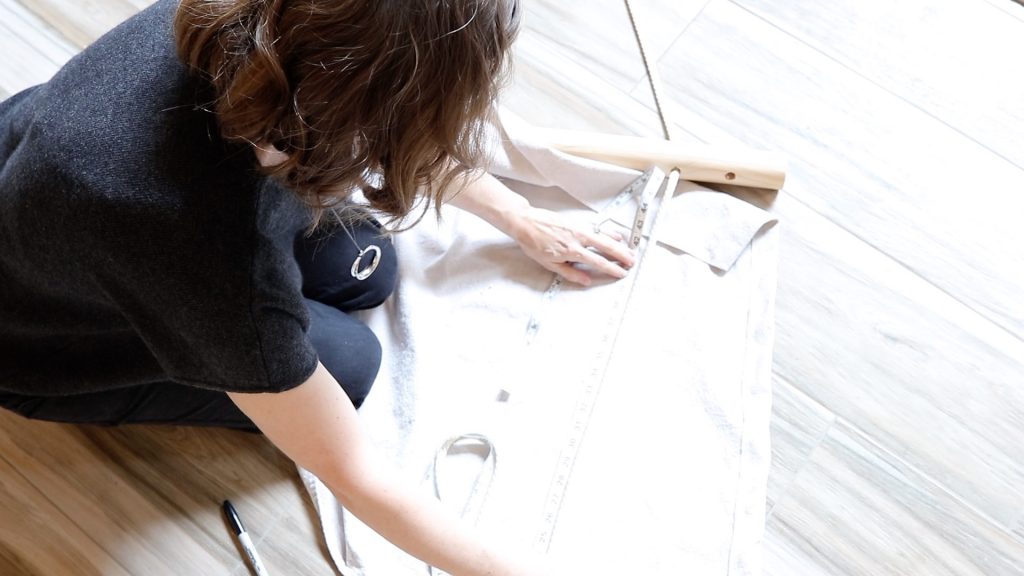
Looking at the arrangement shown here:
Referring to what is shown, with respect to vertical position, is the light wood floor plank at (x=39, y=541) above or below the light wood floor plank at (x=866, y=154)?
below

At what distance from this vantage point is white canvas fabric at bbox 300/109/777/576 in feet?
3.62

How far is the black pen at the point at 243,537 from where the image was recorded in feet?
3.64

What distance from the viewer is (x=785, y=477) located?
1.17 m

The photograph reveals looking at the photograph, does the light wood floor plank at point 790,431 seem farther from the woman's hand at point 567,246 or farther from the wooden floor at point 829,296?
the woman's hand at point 567,246

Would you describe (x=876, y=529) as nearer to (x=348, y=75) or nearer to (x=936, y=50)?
(x=936, y=50)

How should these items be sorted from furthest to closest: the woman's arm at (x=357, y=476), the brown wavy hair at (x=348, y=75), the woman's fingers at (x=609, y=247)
Answer: the woman's fingers at (x=609, y=247) → the woman's arm at (x=357, y=476) → the brown wavy hair at (x=348, y=75)

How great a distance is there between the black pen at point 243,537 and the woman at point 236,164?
1.13 ft

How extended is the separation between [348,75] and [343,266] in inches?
22.1

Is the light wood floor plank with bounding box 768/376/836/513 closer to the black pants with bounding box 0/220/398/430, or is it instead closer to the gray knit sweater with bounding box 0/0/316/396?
the black pants with bounding box 0/220/398/430

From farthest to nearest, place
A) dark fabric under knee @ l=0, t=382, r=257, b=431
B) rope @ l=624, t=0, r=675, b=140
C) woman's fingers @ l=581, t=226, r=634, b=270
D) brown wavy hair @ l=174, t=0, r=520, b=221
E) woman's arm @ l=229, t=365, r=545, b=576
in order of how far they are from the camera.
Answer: rope @ l=624, t=0, r=675, b=140, woman's fingers @ l=581, t=226, r=634, b=270, dark fabric under knee @ l=0, t=382, r=257, b=431, woman's arm @ l=229, t=365, r=545, b=576, brown wavy hair @ l=174, t=0, r=520, b=221


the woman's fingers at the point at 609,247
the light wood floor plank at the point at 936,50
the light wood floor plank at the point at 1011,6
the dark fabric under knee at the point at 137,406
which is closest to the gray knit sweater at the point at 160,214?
the dark fabric under knee at the point at 137,406

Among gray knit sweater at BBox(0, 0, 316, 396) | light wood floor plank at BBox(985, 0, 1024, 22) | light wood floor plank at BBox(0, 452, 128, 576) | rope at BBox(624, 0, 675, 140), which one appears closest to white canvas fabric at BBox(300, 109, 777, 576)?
rope at BBox(624, 0, 675, 140)

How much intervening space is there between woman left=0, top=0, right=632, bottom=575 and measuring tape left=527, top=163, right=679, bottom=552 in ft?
1.10

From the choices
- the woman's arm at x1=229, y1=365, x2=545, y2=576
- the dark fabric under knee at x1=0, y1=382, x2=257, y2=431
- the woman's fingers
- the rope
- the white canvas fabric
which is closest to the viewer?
the woman's arm at x1=229, y1=365, x2=545, y2=576
